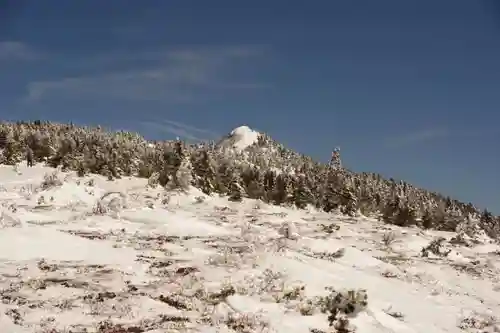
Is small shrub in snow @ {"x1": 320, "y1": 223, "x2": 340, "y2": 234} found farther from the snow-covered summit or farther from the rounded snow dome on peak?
the rounded snow dome on peak

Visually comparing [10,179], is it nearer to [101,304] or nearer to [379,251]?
[379,251]

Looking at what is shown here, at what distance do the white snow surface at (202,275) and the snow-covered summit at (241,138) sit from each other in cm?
10801

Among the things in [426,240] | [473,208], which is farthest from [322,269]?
[473,208]

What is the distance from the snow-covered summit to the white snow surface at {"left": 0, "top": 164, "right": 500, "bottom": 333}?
108012mm

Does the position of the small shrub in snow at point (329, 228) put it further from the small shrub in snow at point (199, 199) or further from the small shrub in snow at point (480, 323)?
the small shrub in snow at point (480, 323)

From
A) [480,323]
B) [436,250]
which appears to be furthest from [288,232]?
[480,323]

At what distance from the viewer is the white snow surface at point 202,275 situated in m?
14.6

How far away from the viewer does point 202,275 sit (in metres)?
18.9

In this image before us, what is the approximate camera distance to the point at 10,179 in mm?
49375

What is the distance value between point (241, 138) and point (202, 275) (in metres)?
131

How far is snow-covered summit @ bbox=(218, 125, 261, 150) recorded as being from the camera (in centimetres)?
14525

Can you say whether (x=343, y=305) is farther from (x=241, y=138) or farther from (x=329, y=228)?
(x=241, y=138)

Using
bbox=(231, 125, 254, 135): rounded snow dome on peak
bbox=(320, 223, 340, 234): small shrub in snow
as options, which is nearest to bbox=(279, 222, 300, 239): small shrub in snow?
bbox=(320, 223, 340, 234): small shrub in snow

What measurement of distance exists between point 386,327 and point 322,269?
6.41 metres
